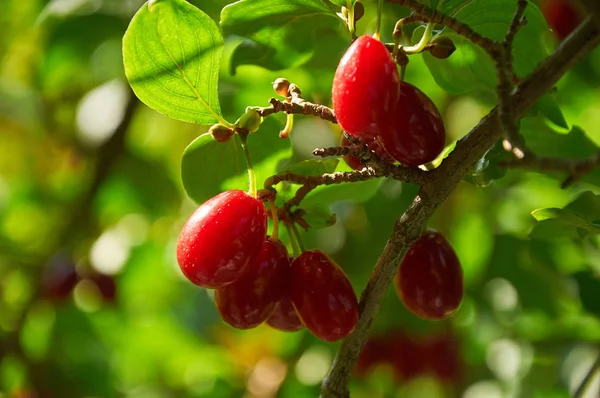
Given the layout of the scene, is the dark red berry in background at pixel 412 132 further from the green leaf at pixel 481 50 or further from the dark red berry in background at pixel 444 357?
the dark red berry in background at pixel 444 357

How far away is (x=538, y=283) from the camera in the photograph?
1615 mm

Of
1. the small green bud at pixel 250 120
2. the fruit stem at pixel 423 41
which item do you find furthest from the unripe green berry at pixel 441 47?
the small green bud at pixel 250 120

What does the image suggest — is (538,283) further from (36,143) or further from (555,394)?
(36,143)

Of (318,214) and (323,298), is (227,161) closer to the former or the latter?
(318,214)

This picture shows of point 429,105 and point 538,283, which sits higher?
point 429,105

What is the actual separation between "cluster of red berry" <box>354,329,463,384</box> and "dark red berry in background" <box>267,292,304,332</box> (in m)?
0.77

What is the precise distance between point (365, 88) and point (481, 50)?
1.08 ft

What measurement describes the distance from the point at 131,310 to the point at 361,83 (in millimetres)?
1747

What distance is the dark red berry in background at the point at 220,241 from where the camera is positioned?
0.80 meters

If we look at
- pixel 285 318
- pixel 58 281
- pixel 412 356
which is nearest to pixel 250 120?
pixel 285 318

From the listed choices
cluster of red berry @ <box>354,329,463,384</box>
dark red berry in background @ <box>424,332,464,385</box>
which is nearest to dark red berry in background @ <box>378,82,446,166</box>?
cluster of red berry @ <box>354,329,463,384</box>

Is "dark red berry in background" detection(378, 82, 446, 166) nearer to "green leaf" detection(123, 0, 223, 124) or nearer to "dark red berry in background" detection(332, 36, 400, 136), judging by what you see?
"dark red berry in background" detection(332, 36, 400, 136)

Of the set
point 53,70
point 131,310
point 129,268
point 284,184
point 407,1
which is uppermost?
point 407,1

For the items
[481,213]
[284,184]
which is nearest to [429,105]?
[284,184]
